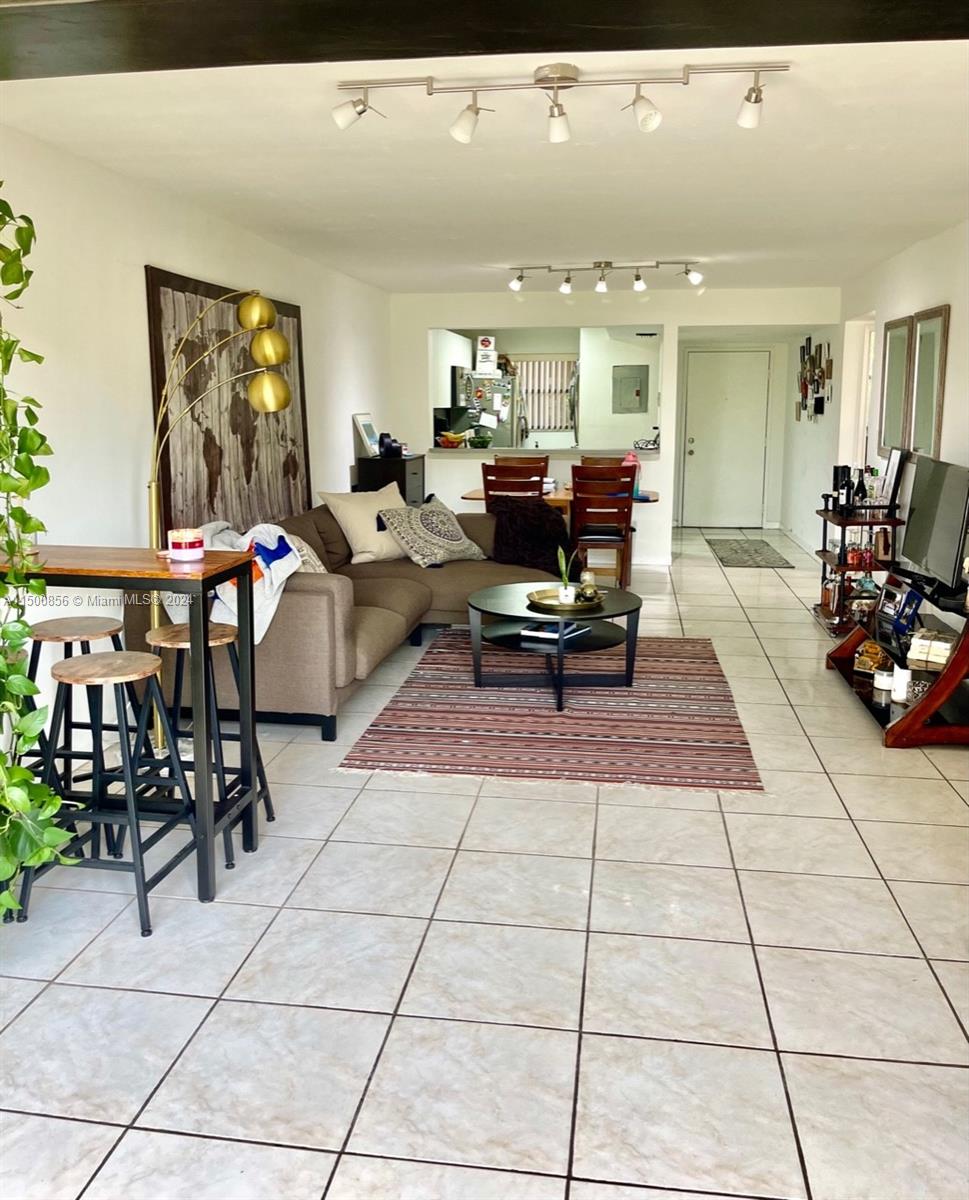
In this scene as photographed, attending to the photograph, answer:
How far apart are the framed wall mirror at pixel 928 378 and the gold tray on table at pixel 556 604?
7.35ft

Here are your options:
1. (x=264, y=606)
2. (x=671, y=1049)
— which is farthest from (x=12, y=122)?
(x=671, y=1049)

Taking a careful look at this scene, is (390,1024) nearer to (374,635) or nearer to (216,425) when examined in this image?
(374,635)

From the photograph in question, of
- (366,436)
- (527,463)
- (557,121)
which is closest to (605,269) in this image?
(527,463)

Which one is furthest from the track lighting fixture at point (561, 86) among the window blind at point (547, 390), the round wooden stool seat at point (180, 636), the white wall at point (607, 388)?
the window blind at point (547, 390)

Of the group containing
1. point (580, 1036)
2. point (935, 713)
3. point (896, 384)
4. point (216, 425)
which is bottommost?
point (580, 1036)

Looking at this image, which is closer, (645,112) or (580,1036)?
(580,1036)

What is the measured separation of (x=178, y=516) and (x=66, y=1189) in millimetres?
3337

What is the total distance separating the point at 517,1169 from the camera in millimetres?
1863

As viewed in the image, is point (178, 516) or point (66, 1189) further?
point (178, 516)

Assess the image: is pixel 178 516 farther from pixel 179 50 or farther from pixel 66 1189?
pixel 66 1189

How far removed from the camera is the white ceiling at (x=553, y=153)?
299 centimetres

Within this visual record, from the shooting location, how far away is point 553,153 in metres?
3.88

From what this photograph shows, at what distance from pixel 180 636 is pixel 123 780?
0.51 metres

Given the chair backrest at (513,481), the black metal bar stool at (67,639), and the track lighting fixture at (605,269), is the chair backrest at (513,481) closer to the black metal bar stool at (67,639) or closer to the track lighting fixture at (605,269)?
the track lighting fixture at (605,269)
